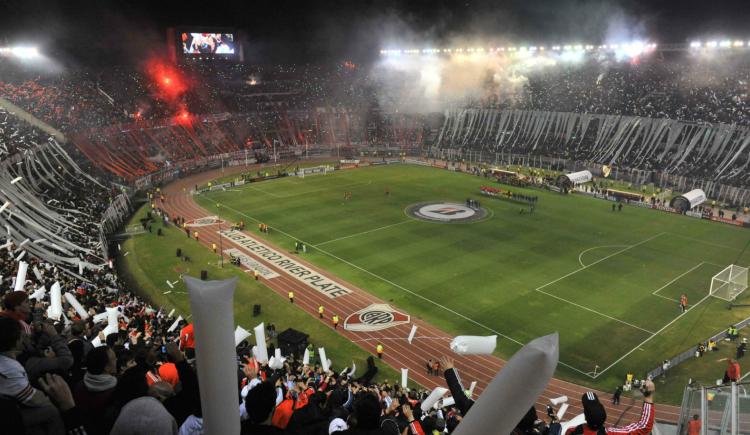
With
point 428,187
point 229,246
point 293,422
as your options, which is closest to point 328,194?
point 428,187

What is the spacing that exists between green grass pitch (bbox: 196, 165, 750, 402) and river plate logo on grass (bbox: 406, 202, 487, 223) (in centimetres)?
128

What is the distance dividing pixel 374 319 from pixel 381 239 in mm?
13454

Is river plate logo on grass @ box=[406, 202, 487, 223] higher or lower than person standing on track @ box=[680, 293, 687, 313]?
higher

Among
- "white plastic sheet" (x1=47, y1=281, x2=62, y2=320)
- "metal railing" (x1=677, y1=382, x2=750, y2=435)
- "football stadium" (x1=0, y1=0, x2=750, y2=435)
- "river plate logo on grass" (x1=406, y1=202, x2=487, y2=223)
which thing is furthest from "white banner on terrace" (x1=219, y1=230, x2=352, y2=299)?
"metal railing" (x1=677, y1=382, x2=750, y2=435)

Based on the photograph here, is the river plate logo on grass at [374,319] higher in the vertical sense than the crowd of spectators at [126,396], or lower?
lower

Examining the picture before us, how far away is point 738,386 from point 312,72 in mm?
106396

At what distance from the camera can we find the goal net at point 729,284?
31.6 metres

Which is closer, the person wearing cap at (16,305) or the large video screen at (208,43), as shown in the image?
the person wearing cap at (16,305)

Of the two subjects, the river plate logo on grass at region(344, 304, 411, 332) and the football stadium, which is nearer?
the football stadium

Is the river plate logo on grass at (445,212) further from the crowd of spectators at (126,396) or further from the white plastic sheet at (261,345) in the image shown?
the crowd of spectators at (126,396)

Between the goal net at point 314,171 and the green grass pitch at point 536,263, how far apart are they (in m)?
8.98

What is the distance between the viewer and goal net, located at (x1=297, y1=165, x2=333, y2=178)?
67.2 m

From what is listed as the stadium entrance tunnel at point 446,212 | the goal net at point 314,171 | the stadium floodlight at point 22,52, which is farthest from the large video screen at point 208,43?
the stadium entrance tunnel at point 446,212

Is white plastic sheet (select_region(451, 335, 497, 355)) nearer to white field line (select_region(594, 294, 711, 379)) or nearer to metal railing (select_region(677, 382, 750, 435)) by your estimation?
metal railing (select_region(677, 382, 750, 435))
